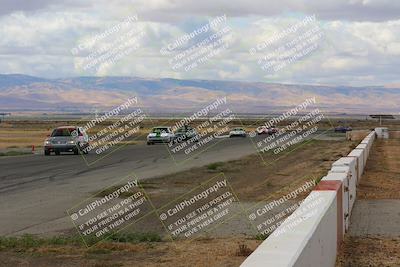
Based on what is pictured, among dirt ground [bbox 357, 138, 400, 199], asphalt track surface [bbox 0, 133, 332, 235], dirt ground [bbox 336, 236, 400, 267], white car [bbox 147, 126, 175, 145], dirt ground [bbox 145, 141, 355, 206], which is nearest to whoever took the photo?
dirt ground [bbox 336, 236, 400, 267]

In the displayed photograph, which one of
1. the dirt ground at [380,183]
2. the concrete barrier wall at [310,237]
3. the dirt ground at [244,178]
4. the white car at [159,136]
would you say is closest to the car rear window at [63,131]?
the dirt ground at [244,178]

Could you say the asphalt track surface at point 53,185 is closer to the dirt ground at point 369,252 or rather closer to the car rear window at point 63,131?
the dirt ground at point 369,252

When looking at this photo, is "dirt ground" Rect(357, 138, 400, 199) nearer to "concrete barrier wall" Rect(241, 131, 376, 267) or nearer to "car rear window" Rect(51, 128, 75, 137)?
"concrete barrier wall" Rect(241, 131, 376, 267)

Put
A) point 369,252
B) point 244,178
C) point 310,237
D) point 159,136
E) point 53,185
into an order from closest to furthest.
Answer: point 310,237 → point 369,252 → point 53,185 → point 244,178 → point 159,136

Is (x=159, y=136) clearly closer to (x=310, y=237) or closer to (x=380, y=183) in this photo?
(x=380, y=183)

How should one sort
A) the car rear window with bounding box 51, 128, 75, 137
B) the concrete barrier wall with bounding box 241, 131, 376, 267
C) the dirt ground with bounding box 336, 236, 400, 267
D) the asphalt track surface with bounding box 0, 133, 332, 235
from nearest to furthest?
the concrete barrier wall with bounding box 241, 131, 376, 267, the dirt ground with bounding box 336, 236, 400, 267, the asphalt track surface with bounding box 0, 133, 332, 235, the car rear window with bounding box 51, 128, 75, 137

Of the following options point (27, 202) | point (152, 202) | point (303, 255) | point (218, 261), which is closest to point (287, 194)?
point (152, 202)

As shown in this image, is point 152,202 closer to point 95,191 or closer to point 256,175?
point 95,191

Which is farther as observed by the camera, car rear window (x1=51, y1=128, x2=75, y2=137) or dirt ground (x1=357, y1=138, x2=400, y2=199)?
car rear window (x1=51, y1=128, x2=75, y2=137)

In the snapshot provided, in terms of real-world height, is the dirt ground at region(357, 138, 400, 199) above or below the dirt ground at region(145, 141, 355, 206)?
below

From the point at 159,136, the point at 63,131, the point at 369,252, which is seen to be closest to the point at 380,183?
the point at 369,252

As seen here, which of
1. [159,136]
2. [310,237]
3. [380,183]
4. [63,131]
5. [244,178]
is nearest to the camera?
[310,237]

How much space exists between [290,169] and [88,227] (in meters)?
16.3

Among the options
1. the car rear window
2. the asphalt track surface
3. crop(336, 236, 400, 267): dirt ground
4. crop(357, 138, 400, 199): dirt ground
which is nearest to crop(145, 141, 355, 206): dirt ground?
the asphalt track surface
